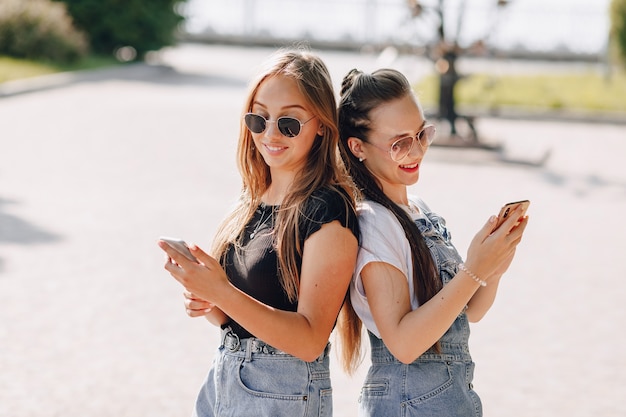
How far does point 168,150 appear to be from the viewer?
446 inches

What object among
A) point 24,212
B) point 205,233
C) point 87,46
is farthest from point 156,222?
point 87,46

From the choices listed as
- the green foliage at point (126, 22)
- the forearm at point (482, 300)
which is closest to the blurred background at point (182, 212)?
the forearm at point (482, 300)

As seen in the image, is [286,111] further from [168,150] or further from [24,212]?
[168,150]

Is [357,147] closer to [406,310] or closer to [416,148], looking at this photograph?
[416,148]

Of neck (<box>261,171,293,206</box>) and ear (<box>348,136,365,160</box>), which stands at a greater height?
ear (<box>348,136,365,160</box>)

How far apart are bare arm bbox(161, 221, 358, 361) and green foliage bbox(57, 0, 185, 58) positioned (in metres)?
23.4

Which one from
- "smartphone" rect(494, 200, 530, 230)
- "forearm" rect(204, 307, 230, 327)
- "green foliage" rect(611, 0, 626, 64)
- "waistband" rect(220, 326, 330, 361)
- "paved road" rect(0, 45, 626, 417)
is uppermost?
"green foliage" rect(611, 0, 626, 64)

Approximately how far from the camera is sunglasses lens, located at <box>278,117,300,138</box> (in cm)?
237

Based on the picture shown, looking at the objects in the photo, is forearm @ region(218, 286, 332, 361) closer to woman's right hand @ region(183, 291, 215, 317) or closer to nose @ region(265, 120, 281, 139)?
woman's right hand @ region(183, 291, 215, 317)

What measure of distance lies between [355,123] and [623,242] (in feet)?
18.8

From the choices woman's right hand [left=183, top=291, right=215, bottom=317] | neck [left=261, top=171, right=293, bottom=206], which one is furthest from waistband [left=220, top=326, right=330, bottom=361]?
neck [left=261, top=171, right=293, bottom=206]

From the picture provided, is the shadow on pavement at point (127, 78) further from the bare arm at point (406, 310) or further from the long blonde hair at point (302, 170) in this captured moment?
the bare arm at point (406, 310)

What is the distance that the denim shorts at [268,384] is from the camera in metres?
2.31

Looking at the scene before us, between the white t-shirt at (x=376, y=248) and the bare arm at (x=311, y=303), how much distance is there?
0.13 feet
